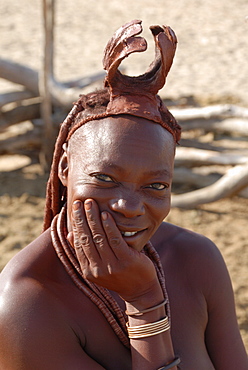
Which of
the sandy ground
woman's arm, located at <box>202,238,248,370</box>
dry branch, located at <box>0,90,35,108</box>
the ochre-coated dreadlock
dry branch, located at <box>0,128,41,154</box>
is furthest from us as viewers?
dry branch, located at <box>0,128,41,154</box>

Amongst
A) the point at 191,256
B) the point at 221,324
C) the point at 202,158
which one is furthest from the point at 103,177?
the point at 202,158

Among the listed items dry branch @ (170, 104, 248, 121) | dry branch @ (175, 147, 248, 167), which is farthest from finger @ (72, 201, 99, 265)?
dry branch @ (170, 104, 248, 121)

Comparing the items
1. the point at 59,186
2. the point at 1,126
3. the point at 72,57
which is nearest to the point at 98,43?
the point at 72,57

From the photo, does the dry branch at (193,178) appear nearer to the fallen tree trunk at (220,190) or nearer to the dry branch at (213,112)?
the fallen tree trunk at (220,190)

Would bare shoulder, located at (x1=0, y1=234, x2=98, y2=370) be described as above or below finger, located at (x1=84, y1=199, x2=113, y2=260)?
below

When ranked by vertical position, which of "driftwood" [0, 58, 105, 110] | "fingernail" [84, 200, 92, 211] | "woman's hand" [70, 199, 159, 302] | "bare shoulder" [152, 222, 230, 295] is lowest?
"driftwood" [0, 58, 105, 110]

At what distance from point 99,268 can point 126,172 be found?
0.28 metres

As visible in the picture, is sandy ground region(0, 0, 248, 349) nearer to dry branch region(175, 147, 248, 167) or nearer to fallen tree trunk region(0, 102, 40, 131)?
dry branch region(175, 147, 248, 167)

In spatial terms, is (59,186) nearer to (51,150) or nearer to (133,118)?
(133,118)

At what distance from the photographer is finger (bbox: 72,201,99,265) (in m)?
1.70

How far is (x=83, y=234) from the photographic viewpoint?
1705 millimetres

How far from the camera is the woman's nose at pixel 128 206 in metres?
1.69

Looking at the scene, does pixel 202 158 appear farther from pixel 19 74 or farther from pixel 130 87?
pixel 130 87

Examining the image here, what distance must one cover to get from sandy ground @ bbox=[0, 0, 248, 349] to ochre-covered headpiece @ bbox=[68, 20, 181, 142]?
2811mm
